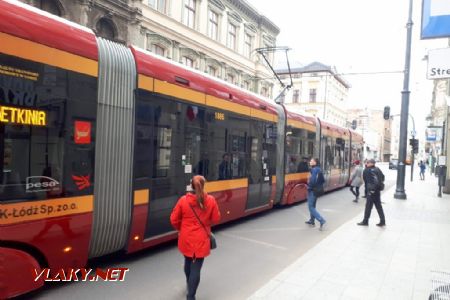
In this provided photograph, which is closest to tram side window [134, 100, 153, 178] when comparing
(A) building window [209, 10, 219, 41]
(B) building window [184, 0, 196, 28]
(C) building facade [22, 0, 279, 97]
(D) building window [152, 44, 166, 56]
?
(C) building facade [22, 0, 279, 97]

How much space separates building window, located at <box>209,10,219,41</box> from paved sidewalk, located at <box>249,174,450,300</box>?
22715 mm

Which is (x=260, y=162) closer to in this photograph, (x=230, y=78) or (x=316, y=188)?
(x=316, y=188)

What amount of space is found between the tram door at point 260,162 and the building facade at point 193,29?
837 centimetres

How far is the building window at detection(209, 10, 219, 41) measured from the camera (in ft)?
96.8

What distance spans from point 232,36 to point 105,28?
14.7 metres

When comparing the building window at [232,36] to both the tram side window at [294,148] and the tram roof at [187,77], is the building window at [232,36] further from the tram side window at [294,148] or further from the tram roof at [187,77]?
the tram roof at [187,77]

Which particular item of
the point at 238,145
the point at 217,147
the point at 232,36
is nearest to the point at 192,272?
the point at 217,147

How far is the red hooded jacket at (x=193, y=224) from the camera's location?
14.5 feet

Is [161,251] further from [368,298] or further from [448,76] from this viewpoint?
[448,76]

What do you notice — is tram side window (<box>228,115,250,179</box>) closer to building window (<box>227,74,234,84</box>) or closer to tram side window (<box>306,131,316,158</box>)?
tram side window (<box>306,131,316,158</box>)

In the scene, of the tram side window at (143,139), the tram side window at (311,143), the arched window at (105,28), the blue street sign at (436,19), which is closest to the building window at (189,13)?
the arched window at (105,28)

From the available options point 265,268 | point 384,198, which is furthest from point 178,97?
point 384,198

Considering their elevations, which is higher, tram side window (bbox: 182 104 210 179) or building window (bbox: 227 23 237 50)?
building window (bbox: 227 23 237 50)

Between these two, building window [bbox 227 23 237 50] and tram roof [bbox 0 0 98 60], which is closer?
tram roof [bbox 0 0 98 60]
